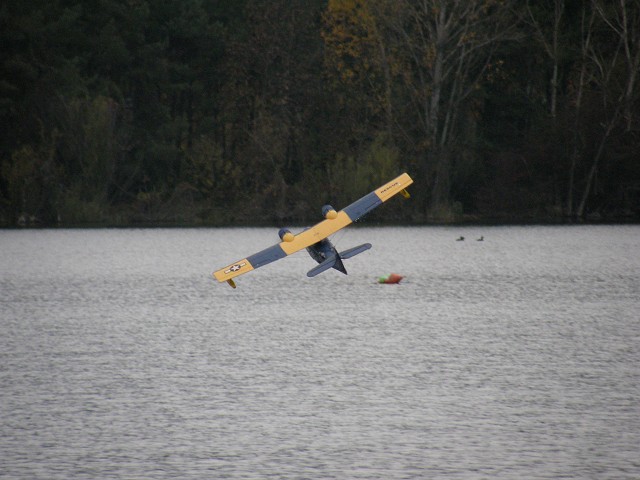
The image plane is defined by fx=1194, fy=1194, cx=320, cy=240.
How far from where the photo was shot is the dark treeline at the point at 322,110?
61062mm

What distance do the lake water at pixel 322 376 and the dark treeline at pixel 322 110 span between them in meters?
29.9

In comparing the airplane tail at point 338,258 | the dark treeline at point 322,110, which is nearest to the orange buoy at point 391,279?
the airplane tail at point 338,258

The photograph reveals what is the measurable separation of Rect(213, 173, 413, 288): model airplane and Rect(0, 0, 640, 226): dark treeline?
102ft

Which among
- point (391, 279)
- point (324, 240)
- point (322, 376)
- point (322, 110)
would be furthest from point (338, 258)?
point (322, 110)

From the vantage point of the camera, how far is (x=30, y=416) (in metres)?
13.0

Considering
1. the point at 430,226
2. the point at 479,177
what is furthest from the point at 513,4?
the point at 430,226

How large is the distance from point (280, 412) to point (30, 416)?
2.73m

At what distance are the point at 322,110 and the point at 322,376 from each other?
184 ft

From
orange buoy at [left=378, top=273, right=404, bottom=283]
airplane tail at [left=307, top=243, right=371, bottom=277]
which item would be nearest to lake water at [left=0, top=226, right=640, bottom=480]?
orange buoy at [left=378, top=273, right=404, bottom=283]

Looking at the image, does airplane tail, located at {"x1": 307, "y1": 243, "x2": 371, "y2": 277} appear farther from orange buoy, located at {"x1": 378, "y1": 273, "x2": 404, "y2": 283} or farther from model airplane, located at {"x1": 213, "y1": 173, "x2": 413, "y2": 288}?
orange buoy, located at {"x1": 378, "y1": 273, "x2": 404, "y2": 283}

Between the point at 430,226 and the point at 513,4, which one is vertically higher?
the point at 513,4

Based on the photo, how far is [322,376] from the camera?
15539 millimetres

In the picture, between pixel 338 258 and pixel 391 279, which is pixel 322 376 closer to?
pixel 338 258

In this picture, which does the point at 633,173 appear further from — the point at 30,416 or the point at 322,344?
the point at 30,416
